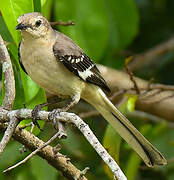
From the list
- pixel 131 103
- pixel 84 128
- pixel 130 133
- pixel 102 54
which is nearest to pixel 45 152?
pixel 84 128

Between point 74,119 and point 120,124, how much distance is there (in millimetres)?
993

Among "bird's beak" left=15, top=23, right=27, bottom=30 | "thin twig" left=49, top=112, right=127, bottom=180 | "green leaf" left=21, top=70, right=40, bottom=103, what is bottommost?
"green leaf" left=21, top=70, right=40, bottom=103

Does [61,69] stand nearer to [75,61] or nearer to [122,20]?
[75,61]

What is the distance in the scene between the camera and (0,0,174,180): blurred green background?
2790mm

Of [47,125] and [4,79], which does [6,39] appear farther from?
[47,125]

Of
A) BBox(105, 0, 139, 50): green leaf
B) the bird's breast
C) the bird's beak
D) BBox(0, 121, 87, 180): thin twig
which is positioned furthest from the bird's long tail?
BBox(105, 0, 139, 50): green leaf

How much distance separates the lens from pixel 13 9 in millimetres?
2426

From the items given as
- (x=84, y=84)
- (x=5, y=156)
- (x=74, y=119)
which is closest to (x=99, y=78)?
(x=84, y=84)

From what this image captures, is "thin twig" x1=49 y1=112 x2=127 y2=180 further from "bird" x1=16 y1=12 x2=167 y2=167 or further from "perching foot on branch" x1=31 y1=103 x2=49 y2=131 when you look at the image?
"bird" x1=16 y1=12 x2=167 y2=167

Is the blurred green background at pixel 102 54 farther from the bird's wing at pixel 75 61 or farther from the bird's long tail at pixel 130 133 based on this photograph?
the bird's wing at pixel 75 61

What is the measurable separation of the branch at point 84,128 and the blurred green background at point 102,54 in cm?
35

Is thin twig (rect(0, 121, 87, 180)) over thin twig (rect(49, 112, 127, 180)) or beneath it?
beneath

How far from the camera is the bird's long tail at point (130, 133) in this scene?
271 cm

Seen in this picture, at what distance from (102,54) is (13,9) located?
60.2 inches
